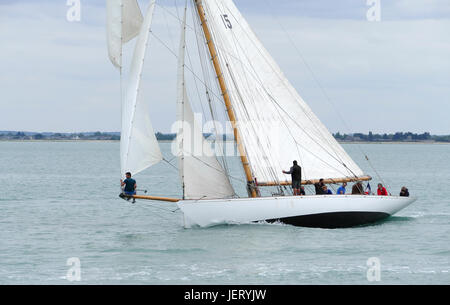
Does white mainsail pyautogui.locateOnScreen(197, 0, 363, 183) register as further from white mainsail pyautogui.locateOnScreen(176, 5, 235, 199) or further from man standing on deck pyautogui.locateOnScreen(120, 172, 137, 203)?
man standing on deck pyautogui.locateOnScreen(120, 172, 137, 203)

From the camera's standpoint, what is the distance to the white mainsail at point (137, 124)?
1256 inches

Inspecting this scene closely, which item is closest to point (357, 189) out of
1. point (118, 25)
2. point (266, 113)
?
point (266, 113)

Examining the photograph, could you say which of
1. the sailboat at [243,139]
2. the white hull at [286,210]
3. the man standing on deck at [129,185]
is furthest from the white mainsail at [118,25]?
the white hull at [286,210]

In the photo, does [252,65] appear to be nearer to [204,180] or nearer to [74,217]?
[204,180]

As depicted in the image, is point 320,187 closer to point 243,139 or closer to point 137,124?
point 243,139

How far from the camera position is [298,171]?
33438 millimetres

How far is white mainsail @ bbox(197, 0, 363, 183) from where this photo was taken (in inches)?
1358

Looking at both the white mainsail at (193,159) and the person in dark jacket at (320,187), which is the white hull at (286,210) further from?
the person in dark jacket at (320,187)

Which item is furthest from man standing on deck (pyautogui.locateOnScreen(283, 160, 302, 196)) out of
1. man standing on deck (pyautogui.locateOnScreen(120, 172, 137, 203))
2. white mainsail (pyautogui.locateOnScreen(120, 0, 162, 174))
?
man standing on deck (pyautogui.locateOnScreen(120, 172, 137, 203))

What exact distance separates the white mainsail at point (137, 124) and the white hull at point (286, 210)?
2.43m

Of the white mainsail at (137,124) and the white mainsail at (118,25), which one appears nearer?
the white mainsail at (137,124)
